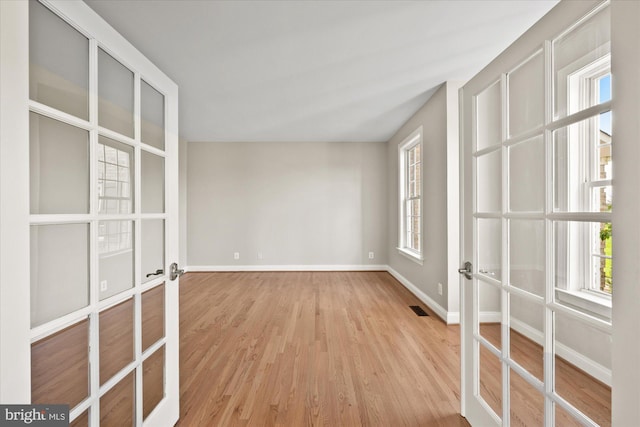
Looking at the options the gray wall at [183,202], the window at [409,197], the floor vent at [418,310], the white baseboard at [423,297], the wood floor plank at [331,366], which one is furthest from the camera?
the gray wall at [183,202]

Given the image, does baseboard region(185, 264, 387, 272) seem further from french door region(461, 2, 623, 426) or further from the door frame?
the door frame

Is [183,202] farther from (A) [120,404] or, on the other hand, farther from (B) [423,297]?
(A) [120,404]

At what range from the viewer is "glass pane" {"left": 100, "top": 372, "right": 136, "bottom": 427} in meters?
1.08

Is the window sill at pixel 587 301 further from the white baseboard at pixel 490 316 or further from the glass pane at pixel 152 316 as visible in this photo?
the glass pane at pixel 152 316

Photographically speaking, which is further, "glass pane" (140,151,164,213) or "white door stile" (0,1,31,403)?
"glass pane" (140,151,164,213)

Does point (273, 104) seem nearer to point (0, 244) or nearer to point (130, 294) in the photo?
point (130, 294)

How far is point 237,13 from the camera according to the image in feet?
6.54

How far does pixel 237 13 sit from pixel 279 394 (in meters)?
2.53

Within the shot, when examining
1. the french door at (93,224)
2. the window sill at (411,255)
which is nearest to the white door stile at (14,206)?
the french door at (93,224)

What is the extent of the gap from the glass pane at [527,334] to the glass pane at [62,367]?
158cm

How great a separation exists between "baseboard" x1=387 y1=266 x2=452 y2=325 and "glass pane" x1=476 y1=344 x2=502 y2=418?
1702 millimetres

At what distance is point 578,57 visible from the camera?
94 cm

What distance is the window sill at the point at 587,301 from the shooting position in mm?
838

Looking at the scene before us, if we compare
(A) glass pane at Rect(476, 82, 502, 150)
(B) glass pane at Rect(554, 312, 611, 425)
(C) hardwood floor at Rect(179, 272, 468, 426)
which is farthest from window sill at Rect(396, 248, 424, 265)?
(B) glass pane at Rect(554, 312, 611, 425)
